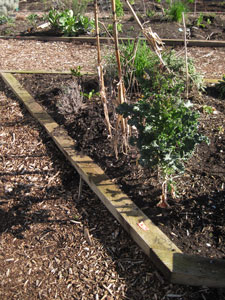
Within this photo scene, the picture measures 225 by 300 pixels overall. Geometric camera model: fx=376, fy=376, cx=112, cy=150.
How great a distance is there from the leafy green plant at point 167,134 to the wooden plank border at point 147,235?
335mm

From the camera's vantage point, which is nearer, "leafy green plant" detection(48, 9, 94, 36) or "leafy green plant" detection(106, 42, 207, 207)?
"leafy green plant" detection(106, 42, 207, 207)

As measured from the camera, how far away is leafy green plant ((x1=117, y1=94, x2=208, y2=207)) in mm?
2641

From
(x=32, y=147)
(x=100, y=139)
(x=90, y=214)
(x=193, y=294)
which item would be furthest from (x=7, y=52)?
(x=193, y=294)

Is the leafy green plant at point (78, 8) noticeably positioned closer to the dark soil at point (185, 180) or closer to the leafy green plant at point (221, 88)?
the dark soil at point (185, 180)

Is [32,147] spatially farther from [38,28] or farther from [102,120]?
[38,28]

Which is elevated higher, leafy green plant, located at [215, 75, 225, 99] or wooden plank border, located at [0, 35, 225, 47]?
wooden plank border, located at [0, 35, 225, 47]

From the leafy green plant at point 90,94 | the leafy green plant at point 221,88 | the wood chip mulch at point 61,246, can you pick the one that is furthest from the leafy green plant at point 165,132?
the leafy green plant at point 221,88

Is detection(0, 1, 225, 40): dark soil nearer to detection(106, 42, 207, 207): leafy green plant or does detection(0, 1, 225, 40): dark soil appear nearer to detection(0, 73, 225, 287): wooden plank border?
detection(0, 73, 225, 287): wooden plank border

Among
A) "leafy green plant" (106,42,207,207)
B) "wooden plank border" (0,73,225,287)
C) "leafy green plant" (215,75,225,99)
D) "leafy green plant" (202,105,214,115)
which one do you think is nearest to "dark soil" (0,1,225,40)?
"leafy green plant" (215,75,225,99)

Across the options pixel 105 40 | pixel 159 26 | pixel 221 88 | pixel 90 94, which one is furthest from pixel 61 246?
pixel 159 26

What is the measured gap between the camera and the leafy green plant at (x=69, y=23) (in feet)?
24.1

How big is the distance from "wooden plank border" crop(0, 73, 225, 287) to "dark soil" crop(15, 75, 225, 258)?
10 centimetres

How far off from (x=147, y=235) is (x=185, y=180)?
73cm

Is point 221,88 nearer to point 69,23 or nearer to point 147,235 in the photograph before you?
point 147,235
